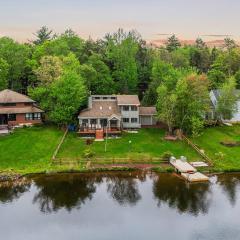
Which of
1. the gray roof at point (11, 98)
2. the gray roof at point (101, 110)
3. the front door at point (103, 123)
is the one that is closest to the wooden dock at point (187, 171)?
the front door at point (103, 123)

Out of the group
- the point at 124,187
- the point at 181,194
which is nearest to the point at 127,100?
the point at 124,187

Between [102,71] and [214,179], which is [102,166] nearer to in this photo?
[214,179]

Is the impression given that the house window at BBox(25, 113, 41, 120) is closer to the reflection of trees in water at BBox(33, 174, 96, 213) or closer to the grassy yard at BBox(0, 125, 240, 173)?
the grassy yard at BBox(0, 125, 240, 173)

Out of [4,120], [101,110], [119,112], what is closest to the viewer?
[101,110]

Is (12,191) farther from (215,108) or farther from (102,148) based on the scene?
(215,108)

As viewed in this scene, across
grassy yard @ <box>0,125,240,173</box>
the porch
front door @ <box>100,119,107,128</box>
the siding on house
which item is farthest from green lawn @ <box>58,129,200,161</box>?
front door @ <box>100,119,107,128</box>

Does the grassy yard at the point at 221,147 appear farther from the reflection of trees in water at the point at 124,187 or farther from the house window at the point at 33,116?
the house window at the point at 33,116
